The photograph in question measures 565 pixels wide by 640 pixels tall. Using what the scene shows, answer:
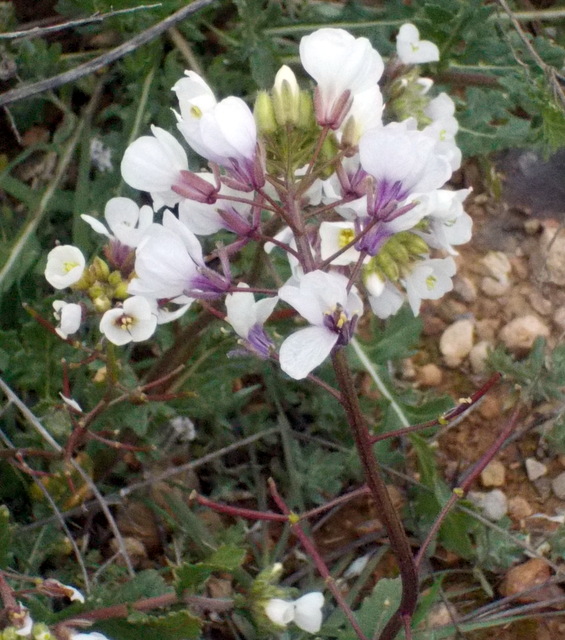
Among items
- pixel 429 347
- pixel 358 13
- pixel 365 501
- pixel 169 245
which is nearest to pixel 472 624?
pixel 365 501

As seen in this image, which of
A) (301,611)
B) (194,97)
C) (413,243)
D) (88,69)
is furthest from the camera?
(88,69)

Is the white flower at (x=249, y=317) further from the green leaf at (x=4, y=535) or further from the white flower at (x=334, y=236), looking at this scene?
the green leaf at (x=4, y=535)

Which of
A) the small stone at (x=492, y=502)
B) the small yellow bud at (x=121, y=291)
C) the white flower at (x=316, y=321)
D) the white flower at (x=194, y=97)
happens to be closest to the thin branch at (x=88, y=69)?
the small yellow bud at (x=121, y=291)

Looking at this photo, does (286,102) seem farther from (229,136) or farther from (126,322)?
(126,322)

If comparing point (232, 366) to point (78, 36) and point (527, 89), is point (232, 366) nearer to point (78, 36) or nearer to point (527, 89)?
point (527, 89)

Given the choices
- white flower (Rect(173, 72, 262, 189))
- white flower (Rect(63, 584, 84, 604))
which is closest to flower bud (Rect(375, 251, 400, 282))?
white flower (Rect(173, 72, 262, 189))

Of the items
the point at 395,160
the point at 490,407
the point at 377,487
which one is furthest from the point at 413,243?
the point at 490,407

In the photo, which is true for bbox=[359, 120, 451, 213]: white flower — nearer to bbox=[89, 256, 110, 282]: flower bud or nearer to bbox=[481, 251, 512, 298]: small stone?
bbox=[89, 256, 110, 282]: flower bud
